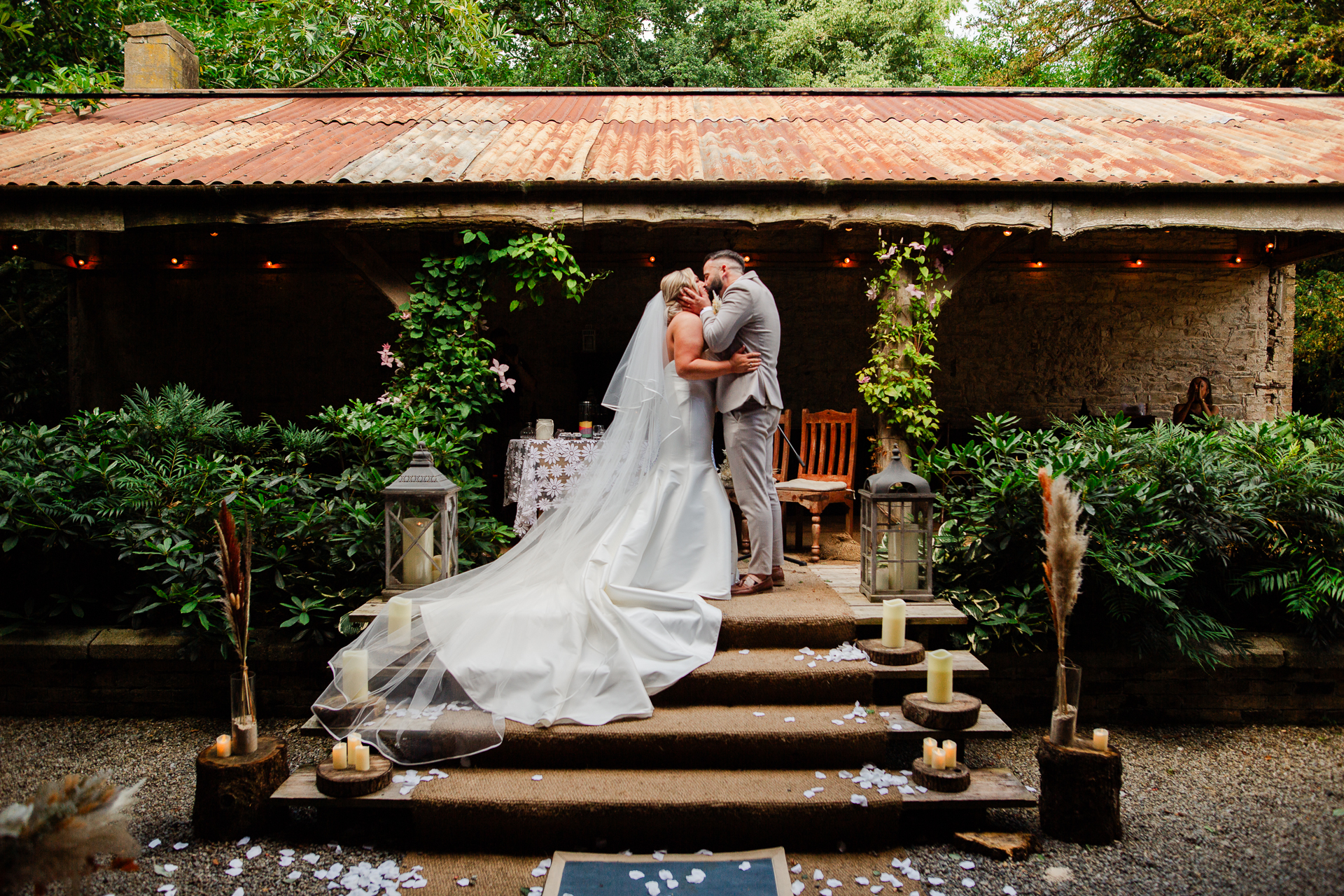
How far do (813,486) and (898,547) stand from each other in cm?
149

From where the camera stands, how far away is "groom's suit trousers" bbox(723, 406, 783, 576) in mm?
3885

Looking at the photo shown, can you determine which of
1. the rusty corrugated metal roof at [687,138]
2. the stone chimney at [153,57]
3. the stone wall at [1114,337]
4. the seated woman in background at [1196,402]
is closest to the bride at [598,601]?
the rusty corrugated metal roof at [687,138]

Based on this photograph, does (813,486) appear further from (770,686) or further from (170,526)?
(170,526)

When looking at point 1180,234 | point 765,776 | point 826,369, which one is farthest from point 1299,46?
point 765,776

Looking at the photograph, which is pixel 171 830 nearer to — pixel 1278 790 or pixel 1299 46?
pixel 1278 790

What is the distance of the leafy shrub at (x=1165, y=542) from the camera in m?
3.79

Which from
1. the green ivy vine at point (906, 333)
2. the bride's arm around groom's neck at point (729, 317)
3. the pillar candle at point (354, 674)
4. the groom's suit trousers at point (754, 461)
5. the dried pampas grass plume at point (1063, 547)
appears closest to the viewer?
the dried pampas grass plume at point (1063, 547)

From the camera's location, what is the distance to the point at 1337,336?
8.59m

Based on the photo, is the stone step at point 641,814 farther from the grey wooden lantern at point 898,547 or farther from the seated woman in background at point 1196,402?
the seated woman in background at point 1196,402

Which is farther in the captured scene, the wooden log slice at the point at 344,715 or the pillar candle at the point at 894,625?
the pillar candle at the point at 894,625

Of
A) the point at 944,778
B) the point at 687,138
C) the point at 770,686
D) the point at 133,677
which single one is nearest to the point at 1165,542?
the point at 944,778

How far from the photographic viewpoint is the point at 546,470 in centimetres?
512

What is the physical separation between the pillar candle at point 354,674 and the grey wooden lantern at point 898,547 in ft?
7.73

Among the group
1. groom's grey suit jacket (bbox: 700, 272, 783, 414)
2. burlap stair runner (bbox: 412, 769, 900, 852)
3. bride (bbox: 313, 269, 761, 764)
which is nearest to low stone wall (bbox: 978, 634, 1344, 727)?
burlap stair runner (bbox: 412, 769, 900, 852)
